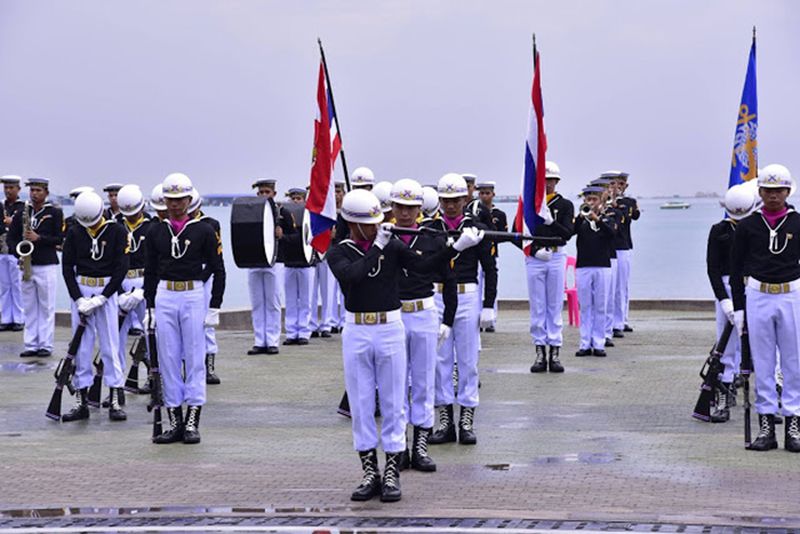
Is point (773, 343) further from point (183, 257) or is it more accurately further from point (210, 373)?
point (210, 373)

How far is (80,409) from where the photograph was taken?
48.5 ft


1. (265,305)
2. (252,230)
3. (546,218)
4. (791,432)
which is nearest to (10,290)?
(265,305)

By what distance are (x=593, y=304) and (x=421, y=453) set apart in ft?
25.6

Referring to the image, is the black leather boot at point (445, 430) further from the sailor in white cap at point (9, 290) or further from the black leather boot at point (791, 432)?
the sailor in white cap at point (9, 290)

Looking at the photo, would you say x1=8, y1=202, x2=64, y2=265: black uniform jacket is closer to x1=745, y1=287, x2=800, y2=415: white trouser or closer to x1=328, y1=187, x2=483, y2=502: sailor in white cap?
x1=328, y1=187, x2=483, y2=502: sailor in white cap

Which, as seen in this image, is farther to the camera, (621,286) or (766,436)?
(621,286)

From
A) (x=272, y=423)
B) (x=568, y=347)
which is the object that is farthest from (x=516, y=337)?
(x=272, y=423)

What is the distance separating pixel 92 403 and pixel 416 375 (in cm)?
463

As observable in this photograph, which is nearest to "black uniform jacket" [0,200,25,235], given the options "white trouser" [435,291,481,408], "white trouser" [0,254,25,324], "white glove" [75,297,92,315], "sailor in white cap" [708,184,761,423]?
"white trouser" [0,254,25,324]

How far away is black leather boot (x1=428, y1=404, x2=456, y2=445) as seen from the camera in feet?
42.5

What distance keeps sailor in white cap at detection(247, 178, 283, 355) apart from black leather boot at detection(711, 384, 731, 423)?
301 inches

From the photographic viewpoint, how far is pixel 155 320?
1348 cm

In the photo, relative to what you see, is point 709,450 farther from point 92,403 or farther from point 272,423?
point 92,403

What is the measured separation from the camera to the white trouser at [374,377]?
10.8 m
